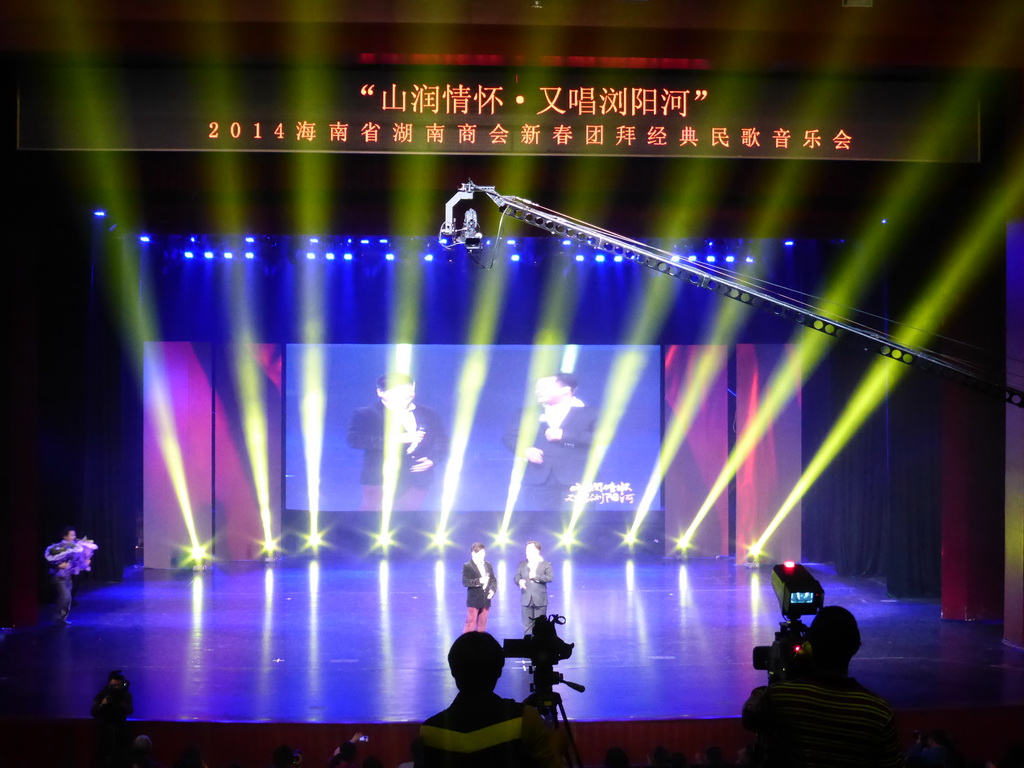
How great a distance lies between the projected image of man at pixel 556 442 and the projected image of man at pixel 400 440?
1076mm

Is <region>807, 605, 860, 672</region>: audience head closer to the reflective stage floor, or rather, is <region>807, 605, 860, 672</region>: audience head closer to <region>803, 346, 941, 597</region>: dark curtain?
the reflective stage floor

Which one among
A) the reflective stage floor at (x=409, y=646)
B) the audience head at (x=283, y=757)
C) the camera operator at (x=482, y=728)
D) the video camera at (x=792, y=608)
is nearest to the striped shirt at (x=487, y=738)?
the camera operator at (x=482, y=728)

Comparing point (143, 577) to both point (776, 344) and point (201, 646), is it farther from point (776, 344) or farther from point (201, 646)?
point (776, 344)

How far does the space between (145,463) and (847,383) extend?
Answer: 9011 millimetres

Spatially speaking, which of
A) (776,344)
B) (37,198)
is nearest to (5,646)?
(37,198)

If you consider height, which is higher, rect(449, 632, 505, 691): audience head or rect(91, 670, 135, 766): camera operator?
rect(449, 632, 505, 691): audience head

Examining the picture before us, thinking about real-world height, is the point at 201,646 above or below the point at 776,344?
below

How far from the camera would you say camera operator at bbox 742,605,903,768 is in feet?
7.91

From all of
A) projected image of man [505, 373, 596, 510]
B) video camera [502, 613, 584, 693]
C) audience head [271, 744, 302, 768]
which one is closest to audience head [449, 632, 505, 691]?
video camera [502, 613, 584, 693]

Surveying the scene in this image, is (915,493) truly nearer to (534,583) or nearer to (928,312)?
(928,312)

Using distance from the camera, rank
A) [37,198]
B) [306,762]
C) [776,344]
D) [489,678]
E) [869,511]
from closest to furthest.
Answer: [489,678] → [306,762] → [37,198] → [869,511] → [776,344]

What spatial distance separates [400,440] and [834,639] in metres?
12.1

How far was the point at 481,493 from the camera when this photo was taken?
14.5m

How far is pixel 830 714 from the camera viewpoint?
7.96ft
